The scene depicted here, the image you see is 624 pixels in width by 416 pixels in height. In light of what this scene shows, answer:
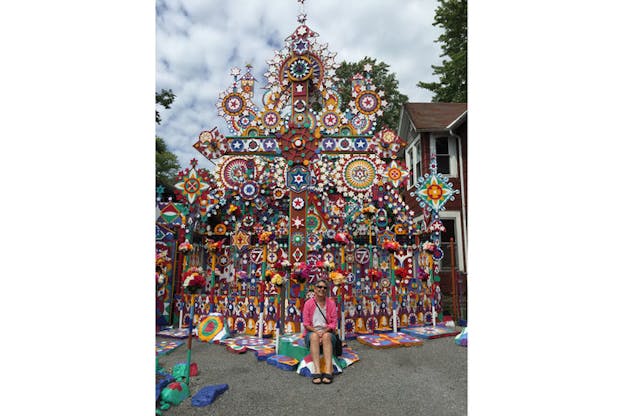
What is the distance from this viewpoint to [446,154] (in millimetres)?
11641

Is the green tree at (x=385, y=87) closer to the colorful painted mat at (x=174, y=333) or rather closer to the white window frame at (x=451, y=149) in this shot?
the white window frame at (x=451, y=149)

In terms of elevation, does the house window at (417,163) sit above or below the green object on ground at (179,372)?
above

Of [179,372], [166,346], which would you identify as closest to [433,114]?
[166,346]

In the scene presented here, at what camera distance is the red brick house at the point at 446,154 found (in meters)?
10.7

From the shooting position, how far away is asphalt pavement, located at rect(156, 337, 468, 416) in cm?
330

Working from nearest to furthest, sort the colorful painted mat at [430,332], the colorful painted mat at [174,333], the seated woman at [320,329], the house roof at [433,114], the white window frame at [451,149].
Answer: the seated woman at [320,329] < the colorful painted mat at [430,332] < the colorful painted mat at [174,333] < the white window frame at [451,149] < the house roof at [433,114]

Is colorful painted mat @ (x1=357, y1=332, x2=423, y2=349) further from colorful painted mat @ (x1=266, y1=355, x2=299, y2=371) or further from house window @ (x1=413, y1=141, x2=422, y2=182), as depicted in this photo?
house window @ (x1=413, y1=141, x2=422, y2=182)

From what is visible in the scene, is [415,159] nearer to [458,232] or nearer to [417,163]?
[417,163]

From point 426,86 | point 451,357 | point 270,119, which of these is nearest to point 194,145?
point 270,119

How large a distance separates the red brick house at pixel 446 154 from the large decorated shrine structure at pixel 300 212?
→ 3410mm

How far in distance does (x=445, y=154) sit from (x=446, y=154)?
33 millimetres

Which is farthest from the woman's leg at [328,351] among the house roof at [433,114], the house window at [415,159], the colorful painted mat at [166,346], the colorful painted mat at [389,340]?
the house window at [415,159]

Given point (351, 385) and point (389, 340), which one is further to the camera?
point (389, 340)

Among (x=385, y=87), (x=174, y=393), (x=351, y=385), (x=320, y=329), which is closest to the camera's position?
(x=174, y=393)
